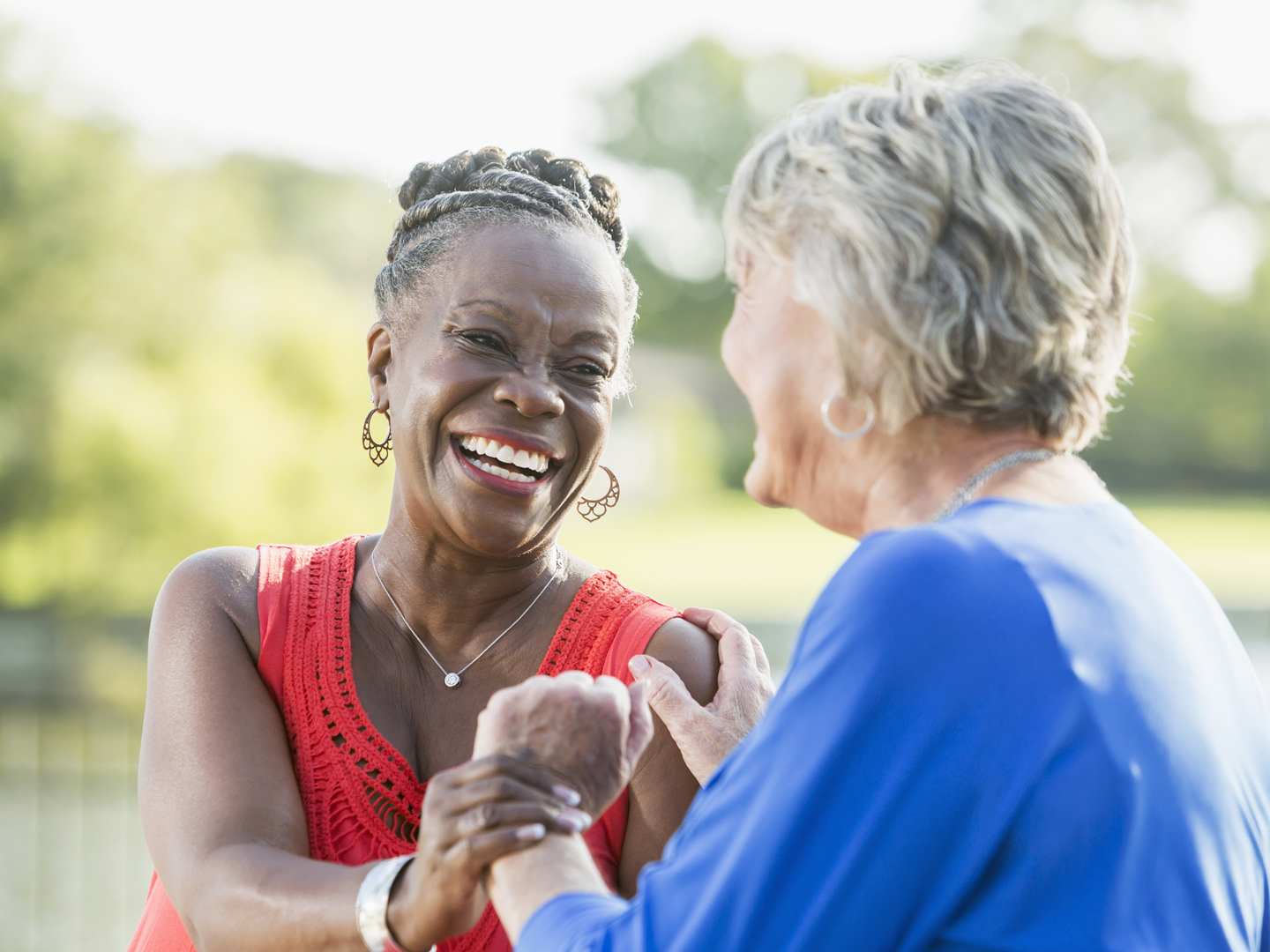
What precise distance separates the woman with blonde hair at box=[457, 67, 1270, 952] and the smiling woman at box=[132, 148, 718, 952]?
2.10ft

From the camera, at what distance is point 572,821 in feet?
5.09

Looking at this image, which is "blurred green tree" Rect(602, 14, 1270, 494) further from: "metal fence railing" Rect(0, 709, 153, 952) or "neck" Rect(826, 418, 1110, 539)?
"neck" Rect(826, 418, 1110, 539)

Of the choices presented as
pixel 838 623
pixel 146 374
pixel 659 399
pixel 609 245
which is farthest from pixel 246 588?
pixel 659 399

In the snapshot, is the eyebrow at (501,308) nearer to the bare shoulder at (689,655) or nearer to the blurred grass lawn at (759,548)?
the bare shoulder at (689,655)

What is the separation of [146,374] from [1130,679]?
44.3 ft

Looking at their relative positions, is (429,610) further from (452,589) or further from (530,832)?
(530,832)

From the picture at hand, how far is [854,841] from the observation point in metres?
1.29

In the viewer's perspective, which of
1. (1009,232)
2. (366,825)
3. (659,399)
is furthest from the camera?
(659,399)

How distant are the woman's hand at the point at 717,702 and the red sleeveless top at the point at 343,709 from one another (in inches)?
4.5

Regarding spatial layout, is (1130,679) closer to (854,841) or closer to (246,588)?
(854,841)

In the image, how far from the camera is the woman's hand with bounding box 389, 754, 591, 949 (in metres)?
1.52

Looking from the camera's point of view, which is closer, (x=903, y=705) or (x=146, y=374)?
(x=903, y=705)

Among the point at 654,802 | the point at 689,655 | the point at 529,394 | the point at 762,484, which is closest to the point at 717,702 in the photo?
the point at 689,655

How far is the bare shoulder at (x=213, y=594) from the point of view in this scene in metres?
2.29
